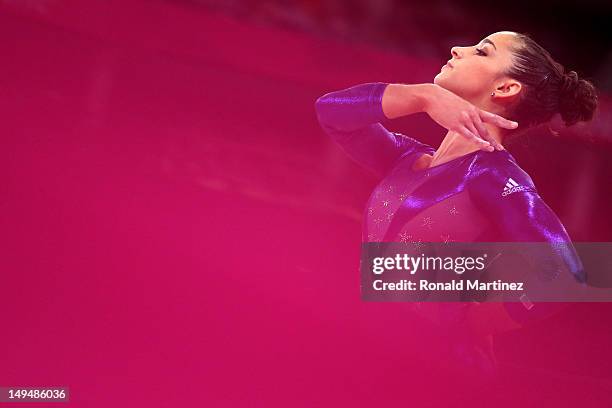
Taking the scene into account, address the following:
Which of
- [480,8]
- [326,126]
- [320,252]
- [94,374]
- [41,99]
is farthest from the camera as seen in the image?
[480,8]

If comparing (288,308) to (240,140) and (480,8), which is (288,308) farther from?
(480,8)

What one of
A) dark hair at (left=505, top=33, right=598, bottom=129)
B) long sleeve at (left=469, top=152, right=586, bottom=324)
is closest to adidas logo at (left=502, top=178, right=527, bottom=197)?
long sleeve at (left=469, top=152, right=586, bottom=324)

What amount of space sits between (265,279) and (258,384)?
0.21 metres

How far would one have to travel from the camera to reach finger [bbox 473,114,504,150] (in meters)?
1.20

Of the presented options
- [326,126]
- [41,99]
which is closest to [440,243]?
[326,126]

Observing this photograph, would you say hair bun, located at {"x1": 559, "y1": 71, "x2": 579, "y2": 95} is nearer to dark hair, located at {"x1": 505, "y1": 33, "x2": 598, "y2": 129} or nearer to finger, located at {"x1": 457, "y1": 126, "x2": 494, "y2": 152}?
dark hair, located at {"x1": 505, "y1": 33, "x2": 598, "y2": 129}

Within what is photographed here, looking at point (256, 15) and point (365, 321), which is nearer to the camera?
point (365, 321)

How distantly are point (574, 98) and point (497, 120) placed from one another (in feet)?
0.44

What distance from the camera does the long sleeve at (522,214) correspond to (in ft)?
3.89

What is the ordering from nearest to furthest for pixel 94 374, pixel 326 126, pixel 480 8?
pixel 94 374, pixel 326 126, pixel 480 8

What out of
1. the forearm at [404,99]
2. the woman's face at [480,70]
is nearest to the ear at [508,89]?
the woman's face at [480,70]

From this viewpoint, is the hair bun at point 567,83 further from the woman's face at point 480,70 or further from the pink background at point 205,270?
the pink background at point 205,270

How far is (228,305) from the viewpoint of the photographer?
136 cm

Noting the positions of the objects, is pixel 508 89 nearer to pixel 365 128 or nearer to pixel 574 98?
pixel 574 98
